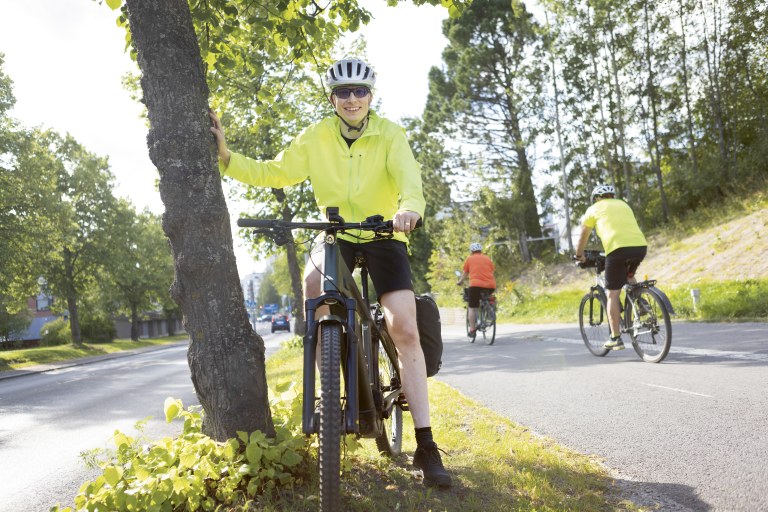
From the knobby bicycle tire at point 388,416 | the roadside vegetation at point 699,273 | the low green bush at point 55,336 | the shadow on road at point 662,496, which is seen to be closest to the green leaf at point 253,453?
the knobby bicycle tire at point 388,416

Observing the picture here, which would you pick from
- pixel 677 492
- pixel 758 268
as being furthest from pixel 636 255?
pixel 758 268

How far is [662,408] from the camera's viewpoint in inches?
187

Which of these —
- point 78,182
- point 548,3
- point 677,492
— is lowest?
point 677,492

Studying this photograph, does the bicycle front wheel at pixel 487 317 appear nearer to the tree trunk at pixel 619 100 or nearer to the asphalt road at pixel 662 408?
the asphalt road at pixel 662 408

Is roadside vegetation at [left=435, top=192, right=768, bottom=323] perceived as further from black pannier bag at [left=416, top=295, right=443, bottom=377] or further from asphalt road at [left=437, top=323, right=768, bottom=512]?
black pannier bag at [left=416, top=295, right=443, bottom=377]

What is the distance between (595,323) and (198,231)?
22.2ft

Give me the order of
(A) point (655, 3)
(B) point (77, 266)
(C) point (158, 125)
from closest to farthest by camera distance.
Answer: (C) point (158, 125), (A) point (655, 3), (B) point (77, 266)

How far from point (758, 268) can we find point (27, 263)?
25.9 meters

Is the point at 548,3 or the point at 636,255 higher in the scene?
the point at 548,3

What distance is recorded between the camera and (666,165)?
3012cm

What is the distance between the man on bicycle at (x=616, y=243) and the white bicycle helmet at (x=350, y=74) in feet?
15.7

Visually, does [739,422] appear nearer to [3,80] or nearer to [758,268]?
[758,268]

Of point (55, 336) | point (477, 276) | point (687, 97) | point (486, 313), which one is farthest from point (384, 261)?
point (55, 336)

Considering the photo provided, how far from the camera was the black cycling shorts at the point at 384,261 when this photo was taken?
320 cm
